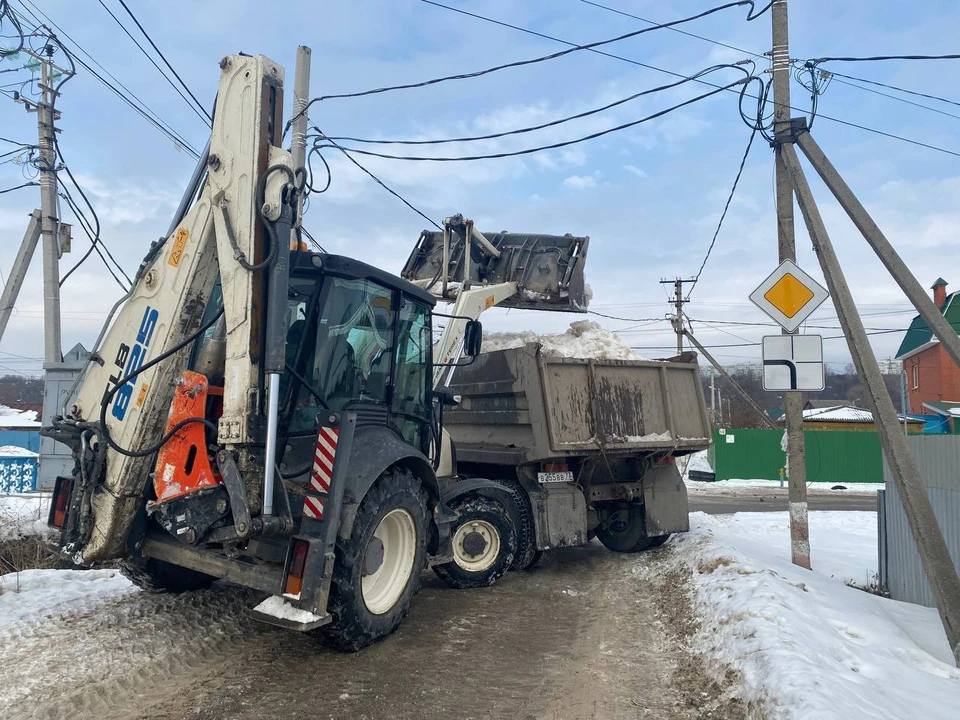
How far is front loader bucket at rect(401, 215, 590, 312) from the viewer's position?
35.4 ft

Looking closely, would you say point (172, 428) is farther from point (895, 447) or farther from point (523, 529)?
point (895, 447)

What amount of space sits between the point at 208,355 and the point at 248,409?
0.54 m

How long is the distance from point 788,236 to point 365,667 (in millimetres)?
6243

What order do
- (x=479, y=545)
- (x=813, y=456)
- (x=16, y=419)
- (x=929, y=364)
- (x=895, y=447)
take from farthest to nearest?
(x=16, y=419)
(x=929, y=364)
(x=813, y=456)
(x=479, y=545)
(x=895, y=447)

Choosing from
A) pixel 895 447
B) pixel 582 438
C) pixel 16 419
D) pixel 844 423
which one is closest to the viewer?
pixel 895 447

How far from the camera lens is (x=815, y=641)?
471 centimetres

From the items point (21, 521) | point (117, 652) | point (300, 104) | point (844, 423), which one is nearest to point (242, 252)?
point (117, 652)

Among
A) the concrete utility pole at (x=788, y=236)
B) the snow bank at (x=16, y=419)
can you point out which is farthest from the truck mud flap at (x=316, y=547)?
the snow bank at (x=16, y=419)

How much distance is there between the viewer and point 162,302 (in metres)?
4.52

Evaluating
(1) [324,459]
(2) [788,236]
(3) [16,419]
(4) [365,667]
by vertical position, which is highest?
(2) [788,236]

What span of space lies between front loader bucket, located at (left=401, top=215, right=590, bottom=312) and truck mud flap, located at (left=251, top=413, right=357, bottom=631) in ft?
20.5

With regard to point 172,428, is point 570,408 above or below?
above

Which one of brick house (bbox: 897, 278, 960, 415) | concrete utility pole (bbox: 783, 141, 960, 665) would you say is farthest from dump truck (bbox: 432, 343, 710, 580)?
brick house (bbox: 897, 278, 960, 415)

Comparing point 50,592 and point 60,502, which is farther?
point 50,592
